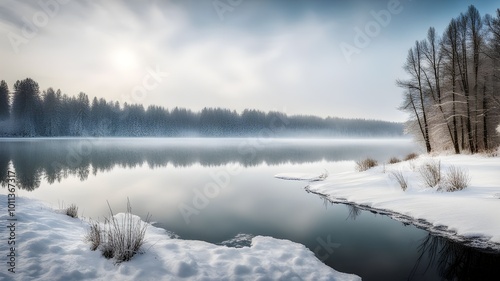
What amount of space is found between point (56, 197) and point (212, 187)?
7.80m

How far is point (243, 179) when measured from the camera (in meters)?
18.6

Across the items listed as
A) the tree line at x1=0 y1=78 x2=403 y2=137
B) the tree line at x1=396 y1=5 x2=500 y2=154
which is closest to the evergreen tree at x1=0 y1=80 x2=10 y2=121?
the tree line at x1=0 y1=78 x2=403 y2=137

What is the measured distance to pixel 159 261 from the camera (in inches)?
197

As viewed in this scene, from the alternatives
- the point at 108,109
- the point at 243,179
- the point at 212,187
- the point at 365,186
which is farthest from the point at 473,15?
the point at 108,109

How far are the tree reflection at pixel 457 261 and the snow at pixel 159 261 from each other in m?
2.04

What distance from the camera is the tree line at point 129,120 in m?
69.1

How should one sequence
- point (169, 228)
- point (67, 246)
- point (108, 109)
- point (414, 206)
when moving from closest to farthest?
point (67, 246)
point (169, 228)
point (414, 206)
point (108, 109)

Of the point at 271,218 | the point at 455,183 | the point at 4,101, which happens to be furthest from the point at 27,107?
the point at 455,183

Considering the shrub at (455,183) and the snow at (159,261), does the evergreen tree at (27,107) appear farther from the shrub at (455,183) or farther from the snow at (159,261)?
the shrub at (455,183)

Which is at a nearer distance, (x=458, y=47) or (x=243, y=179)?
(x=243, y=179)

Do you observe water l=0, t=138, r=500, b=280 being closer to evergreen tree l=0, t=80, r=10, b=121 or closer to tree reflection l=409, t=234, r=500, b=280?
tree reflection l=409, t=234, r=500, b=280

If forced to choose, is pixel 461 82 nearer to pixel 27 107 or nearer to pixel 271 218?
pixel 271 218

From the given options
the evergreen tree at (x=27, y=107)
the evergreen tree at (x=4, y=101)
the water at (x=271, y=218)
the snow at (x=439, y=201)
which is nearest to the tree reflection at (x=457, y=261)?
the water at (x=271, y=218)

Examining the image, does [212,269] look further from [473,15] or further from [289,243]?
[473,15]
